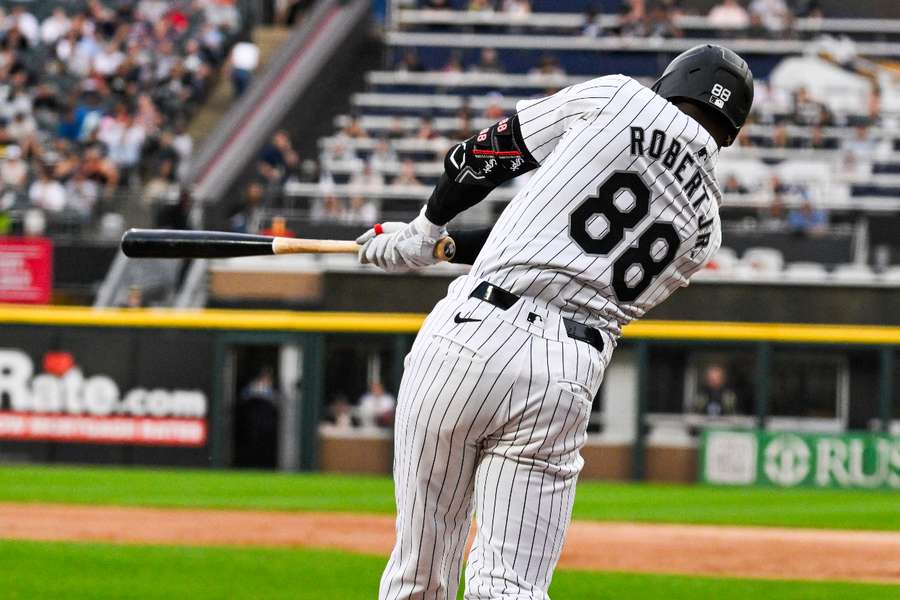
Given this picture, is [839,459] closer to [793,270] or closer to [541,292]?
[793,270]

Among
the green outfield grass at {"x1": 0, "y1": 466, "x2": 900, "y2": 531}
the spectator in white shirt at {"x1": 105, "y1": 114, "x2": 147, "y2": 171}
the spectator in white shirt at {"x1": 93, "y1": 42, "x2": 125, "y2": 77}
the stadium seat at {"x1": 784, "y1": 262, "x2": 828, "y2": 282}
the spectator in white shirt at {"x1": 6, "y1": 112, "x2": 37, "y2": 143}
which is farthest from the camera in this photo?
the spectator in white shirt at {"x1": 93, "y1": 42, "x2": 125, "y2": 77}

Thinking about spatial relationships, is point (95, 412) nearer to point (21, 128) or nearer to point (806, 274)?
point (21, 128)

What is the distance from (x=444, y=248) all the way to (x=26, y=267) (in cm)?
1491

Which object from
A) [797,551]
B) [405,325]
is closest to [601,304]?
[797,551]

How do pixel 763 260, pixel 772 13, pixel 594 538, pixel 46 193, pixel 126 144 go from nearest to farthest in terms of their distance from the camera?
pixel 594 538
pixel 763 260
pixel 46 193
pixel 126 144
pixel 772 13

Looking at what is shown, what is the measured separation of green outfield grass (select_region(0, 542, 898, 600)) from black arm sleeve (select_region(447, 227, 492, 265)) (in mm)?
3519

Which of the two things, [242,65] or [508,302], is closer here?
[508,302]

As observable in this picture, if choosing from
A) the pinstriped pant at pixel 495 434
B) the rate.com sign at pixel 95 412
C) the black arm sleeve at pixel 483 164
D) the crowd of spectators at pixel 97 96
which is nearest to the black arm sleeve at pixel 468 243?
the black arm sleeve at pixel 483 164

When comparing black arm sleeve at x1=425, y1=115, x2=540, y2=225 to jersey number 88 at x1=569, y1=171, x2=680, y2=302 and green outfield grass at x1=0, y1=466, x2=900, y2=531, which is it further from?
green outfield grass at x1=0, y1=466, x2=900, y2=531

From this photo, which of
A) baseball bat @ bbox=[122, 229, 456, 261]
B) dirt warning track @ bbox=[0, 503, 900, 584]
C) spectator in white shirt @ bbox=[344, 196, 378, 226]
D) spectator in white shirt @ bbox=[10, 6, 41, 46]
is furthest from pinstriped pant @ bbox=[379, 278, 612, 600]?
spectator in white shirt @ bbox=[10, 6, 41, 46]

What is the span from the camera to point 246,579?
26.6 feet

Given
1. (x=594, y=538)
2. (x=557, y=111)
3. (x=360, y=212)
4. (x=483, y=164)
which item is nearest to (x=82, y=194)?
(x=360, y=212)

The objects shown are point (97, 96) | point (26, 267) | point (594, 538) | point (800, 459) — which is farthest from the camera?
point (97, 96)

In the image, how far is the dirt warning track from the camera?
9.47 metres
